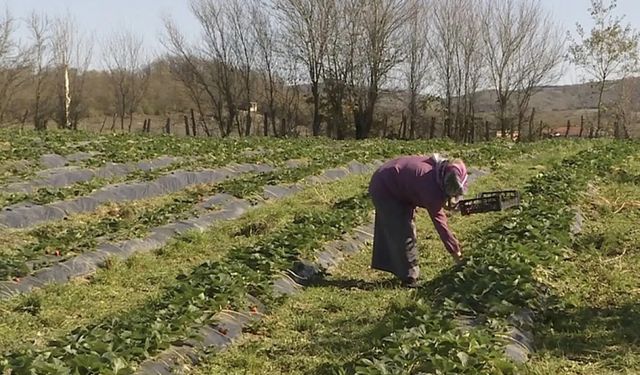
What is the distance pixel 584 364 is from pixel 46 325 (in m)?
4.14

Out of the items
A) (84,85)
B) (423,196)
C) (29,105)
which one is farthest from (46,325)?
(84,85)

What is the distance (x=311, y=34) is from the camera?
3847 centimetres

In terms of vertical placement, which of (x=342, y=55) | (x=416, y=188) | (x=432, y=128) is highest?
(x=342, y=55)

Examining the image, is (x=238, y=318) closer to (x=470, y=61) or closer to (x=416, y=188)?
(x=416, y=188)

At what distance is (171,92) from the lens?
169ft

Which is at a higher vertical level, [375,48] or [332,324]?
[375,48]

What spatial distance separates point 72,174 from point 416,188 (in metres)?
8.75

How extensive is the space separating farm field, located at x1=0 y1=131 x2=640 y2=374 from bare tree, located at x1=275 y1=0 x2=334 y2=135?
25273mm

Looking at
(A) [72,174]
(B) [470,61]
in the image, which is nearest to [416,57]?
(B) [470,61]

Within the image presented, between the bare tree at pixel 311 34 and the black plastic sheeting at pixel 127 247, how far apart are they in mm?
26237

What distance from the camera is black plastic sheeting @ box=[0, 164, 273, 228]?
10333 millimetres

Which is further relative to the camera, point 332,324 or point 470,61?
point 470,61

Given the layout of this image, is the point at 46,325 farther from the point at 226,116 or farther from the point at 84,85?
the point at 84,85

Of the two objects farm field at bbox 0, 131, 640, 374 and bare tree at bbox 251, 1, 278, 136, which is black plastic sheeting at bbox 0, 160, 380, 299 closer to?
farm field at bbox 0, 131, 640, 374
